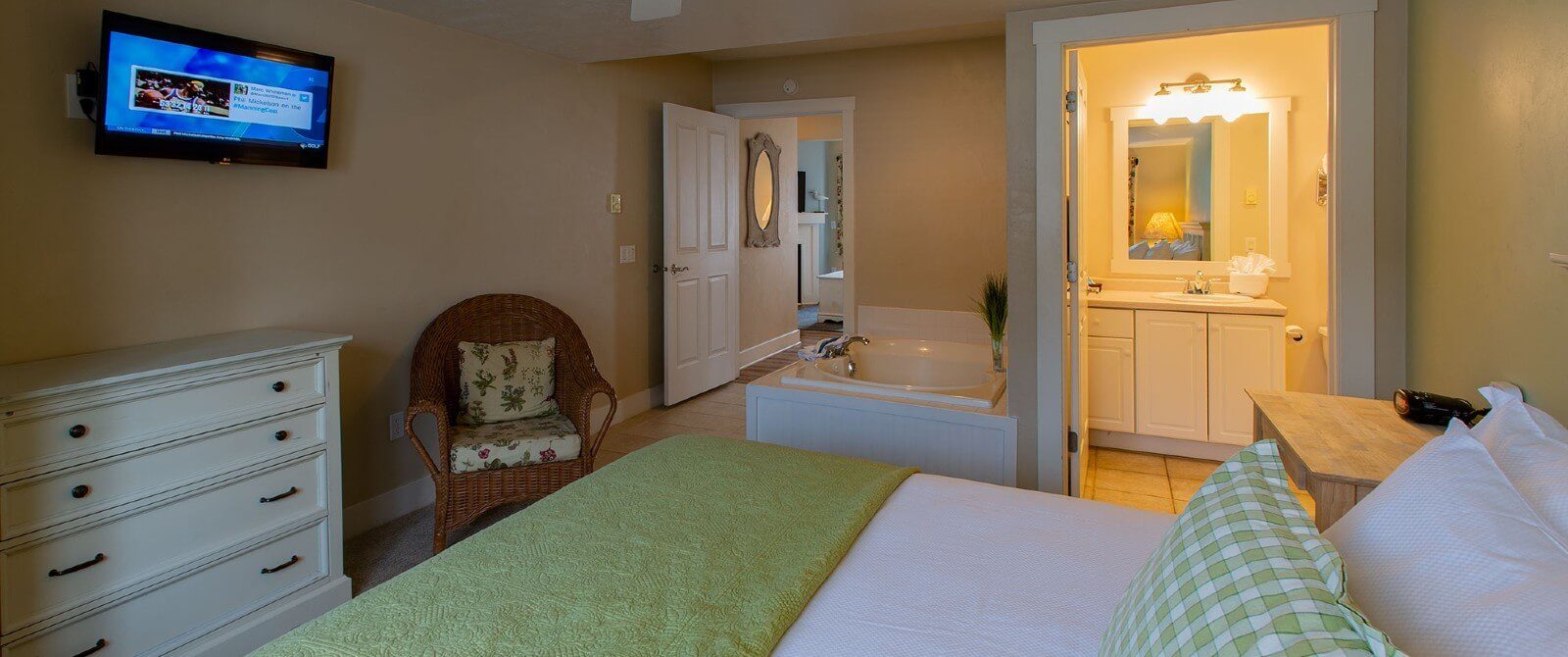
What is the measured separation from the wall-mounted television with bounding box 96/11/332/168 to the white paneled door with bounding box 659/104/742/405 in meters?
2.23

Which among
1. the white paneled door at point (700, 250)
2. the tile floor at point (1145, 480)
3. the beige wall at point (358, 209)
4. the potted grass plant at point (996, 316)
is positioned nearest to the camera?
the beige wall at point (358, 209)

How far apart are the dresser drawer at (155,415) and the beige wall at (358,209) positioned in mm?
488

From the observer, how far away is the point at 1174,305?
3.74 metres

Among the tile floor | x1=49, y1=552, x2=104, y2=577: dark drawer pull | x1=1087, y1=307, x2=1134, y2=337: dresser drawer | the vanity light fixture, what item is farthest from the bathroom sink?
x1=49, y1=552, x2=104, y2=577: dark drawer pull

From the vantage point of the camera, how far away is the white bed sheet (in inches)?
46.4

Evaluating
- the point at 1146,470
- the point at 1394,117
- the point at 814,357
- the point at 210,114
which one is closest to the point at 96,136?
the point at 210,114

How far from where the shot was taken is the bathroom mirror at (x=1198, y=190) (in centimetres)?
393

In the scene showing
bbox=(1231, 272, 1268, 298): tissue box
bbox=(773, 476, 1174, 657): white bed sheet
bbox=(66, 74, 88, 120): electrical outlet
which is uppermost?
bbox=(66, 74, 88, 120): electrical outlet

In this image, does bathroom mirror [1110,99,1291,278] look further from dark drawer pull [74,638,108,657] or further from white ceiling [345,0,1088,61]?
dark drawer pull [74,638,108,657]

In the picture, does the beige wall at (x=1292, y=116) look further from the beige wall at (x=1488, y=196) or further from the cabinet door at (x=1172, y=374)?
the beige wall at (x=1488, y=196)

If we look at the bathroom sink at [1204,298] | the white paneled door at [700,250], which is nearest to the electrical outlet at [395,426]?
the white paneled door at [700,250]

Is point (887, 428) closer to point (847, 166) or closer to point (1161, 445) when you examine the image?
point (1161, 445)

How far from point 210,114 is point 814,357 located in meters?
2.51

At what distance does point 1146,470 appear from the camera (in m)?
3.74
